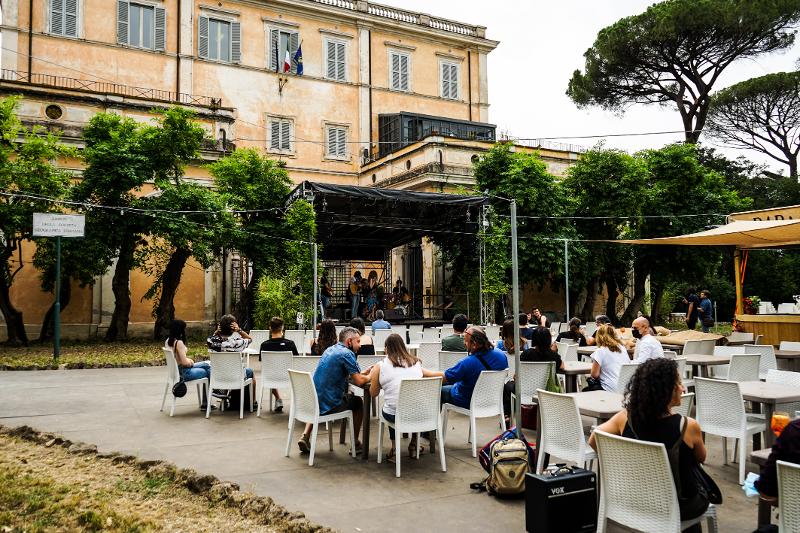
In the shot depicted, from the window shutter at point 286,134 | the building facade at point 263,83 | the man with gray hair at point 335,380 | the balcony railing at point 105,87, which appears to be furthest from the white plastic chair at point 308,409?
the window shutter at point 286,134

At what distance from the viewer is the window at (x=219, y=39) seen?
2409 centimetres

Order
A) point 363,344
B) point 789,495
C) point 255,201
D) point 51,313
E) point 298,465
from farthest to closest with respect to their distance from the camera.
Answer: point 255,201
point 51,313
point 363,344
point 298,465
point 789,495

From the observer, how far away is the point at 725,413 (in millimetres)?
4891

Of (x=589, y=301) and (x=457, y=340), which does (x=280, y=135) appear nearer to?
(x=589, y=301)

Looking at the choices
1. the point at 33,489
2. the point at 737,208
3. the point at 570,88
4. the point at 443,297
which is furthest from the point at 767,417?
the point at 570,88

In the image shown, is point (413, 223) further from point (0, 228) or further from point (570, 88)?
point (570, 88)

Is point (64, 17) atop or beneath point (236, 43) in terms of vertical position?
beneath

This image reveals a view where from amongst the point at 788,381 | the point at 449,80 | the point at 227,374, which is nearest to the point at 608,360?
the point at 788,381

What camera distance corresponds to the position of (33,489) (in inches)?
174

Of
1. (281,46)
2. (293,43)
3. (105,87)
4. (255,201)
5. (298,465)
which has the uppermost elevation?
(293,43)

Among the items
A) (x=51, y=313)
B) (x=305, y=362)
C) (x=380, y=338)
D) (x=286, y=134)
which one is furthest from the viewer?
(x=286, y=134)

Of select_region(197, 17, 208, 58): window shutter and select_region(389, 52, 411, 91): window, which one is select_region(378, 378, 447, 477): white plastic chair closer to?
select_region(197, 17, 208, 58): window shutter

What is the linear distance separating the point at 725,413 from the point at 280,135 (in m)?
22.8

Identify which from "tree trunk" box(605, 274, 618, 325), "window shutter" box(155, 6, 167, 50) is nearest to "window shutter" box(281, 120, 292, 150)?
"window shutter" box(155, 6, 167, 50)
